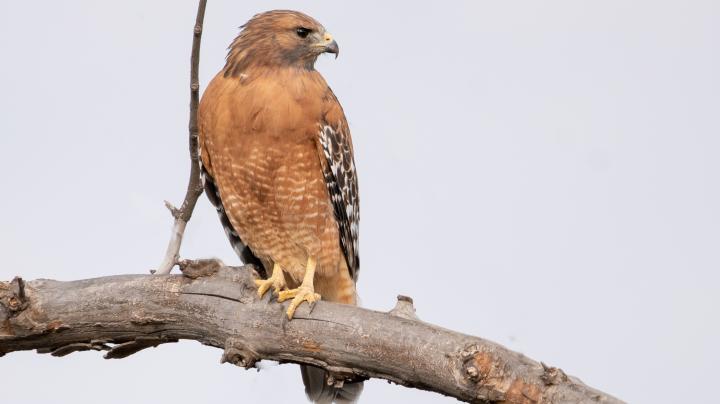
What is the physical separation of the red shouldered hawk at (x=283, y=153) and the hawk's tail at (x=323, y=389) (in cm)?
2

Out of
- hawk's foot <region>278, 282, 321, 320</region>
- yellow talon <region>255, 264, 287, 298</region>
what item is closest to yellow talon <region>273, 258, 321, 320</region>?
hawk's foot <region>278, 282, 321, 320</region>

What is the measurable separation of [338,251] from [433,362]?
241cm

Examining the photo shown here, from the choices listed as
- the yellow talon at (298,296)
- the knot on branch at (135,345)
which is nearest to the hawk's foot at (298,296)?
the yellow talon at (298,296)

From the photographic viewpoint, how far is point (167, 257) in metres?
7.50

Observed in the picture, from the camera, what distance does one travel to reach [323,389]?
857 cm

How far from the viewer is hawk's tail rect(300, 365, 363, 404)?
841 centimetres

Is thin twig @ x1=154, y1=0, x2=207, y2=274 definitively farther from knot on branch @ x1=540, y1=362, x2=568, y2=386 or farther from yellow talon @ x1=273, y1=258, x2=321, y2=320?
knot on branch @ x1=540, y1=362, x2=568, y2=386

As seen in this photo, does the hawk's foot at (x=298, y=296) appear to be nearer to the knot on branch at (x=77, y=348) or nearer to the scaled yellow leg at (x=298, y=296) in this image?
the scaled yellow leg at (x=298, y=296)

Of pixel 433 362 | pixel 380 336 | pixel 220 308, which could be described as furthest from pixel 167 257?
pixel 433 362

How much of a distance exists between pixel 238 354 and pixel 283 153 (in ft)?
5.83

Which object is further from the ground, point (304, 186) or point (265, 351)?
point (304, 186)

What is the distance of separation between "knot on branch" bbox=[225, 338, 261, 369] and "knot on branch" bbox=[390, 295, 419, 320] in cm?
103

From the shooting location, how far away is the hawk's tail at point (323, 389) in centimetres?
841

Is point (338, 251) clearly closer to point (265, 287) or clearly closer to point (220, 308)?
point (265, 287)
